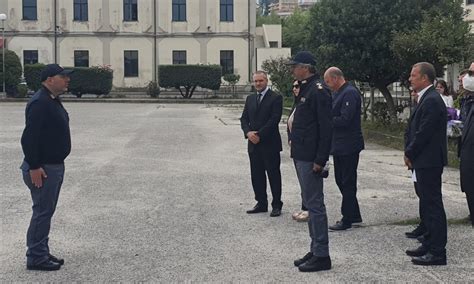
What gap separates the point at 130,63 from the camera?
183 ft

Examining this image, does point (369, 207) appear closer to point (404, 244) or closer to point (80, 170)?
point (404, 244)

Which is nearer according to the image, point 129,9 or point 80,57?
point 80,57

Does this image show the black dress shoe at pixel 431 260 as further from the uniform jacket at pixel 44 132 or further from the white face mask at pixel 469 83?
the uniform jacket at pixel 44 132

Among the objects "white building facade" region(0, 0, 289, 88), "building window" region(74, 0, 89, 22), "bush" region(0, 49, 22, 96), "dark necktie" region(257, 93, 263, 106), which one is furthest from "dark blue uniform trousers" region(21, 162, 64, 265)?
"building window" region(74, 0, 89, 22)

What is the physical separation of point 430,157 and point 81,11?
52.0 meters

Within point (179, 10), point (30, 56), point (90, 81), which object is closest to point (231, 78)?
point (179, 10)

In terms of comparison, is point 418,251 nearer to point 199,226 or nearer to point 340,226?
point 340,226

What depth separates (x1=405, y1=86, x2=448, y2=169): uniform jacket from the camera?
253 inches

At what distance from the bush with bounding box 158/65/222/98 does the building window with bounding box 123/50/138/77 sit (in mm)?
7721

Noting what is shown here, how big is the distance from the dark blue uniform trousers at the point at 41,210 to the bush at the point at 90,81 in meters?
41.4

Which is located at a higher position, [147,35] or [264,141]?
[147,35]

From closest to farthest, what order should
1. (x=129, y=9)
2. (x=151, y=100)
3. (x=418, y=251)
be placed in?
(x=418, y=251) → (x=151, y=100) → (x=129, y=9)

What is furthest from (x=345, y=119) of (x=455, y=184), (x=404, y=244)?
(x=455, y=184)

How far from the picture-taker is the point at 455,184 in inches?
444
